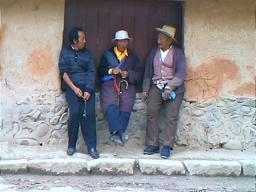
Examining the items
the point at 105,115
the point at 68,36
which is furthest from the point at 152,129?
the point at 68,36

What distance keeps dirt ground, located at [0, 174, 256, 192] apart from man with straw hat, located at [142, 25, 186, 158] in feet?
2.07

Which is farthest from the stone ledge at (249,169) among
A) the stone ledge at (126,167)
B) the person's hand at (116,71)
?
the person's hand at (116,71)

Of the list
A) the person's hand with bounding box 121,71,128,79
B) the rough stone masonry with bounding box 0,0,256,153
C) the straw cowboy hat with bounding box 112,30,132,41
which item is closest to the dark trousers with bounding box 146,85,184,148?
the rough stone masonry with bounding box 0,0,256,153

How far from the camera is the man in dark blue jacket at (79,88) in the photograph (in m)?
7.58

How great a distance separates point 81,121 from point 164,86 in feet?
3.85

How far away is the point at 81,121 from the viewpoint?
765 cm

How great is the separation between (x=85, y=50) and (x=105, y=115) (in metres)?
0.91

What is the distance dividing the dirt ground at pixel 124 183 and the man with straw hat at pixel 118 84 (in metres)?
0.78

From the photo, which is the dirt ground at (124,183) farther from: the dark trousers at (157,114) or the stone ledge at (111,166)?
the dark trousers at (157,114)

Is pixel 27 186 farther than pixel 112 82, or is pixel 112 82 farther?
pixel 112 82

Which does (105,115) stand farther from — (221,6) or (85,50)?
(221,6)

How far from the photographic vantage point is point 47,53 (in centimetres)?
789

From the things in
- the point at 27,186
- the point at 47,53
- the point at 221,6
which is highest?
the point at 221,6

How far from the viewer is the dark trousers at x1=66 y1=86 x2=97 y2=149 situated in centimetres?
758
